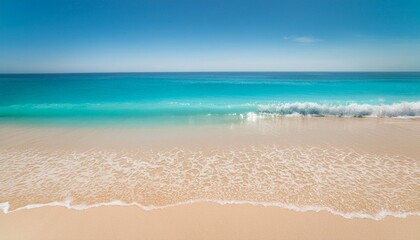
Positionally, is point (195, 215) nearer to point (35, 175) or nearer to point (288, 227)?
point (288, 227)

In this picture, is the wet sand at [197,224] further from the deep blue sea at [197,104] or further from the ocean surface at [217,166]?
the deep blue sea at [197,104]

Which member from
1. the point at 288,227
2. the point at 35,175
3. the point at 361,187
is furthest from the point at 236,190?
the point at 35,175

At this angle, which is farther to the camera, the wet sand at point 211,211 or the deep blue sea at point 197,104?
the deep blue sea at point 197,104

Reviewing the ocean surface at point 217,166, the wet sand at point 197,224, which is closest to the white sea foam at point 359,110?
the ocean surface at point 217,166

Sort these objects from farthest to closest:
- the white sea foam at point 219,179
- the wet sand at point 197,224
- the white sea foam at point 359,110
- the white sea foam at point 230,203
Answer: the white sea foam at point 359,110
the white sea foam at point 219,179
the white sea foam at point 230,203
the wet sand at point 197,224

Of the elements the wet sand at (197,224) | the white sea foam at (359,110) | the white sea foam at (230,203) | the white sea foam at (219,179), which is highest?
the white sea foam at (359,110)

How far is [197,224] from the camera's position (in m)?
3.40

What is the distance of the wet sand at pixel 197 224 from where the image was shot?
317cm

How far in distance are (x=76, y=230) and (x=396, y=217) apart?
5.17 meters

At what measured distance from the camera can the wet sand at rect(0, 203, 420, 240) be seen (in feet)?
10.4

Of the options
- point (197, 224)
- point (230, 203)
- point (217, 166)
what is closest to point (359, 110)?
point (217, 166)

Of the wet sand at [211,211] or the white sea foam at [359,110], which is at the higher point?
the white sea foam at [359,110]

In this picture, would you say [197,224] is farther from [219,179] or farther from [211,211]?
[219,179]

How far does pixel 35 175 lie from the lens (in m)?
5.10
